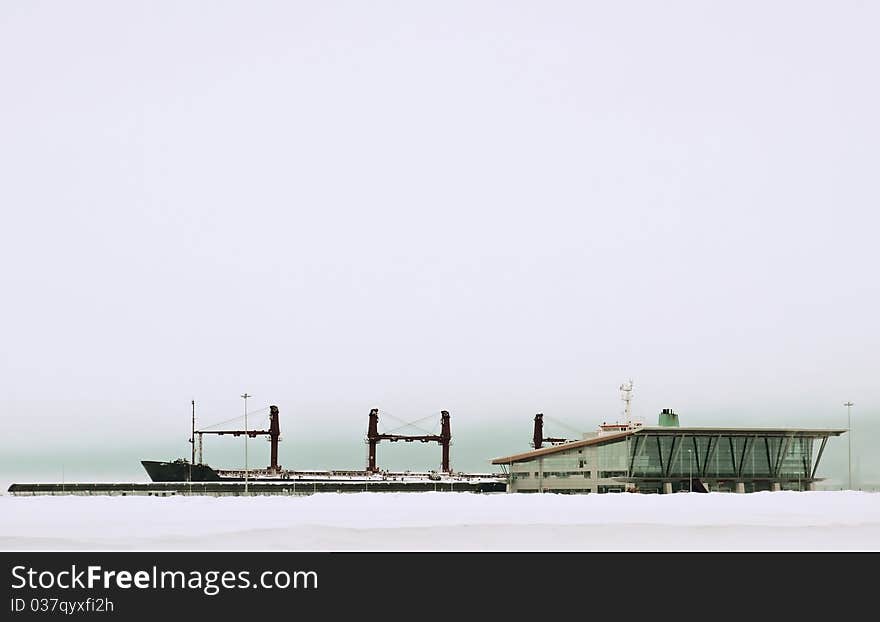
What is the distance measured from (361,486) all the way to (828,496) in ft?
172

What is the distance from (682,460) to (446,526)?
5114cm

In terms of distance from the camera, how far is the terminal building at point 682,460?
98188mm

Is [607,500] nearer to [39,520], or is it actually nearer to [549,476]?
[549,476]

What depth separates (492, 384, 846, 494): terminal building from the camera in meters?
98.2

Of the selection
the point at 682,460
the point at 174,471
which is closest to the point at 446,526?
the point at 682,460

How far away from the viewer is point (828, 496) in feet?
298

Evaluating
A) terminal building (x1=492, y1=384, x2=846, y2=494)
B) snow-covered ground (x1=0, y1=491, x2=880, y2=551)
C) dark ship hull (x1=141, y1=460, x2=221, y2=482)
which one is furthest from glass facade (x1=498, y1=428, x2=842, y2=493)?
dark ship hull (x1=141, y1=460, x2=221, y2=482)

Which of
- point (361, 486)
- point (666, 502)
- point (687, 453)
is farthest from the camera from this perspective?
point (361, 486)

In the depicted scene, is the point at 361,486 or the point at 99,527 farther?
the point at 361,486

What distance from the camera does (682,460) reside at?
9938 centimetres

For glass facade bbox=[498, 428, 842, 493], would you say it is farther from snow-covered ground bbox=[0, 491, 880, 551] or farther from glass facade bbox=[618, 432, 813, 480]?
snow-covered ground bbox=[0, 491, 880, 551]

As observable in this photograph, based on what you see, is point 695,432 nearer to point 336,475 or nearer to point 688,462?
point 688,462

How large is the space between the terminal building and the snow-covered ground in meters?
21.2
